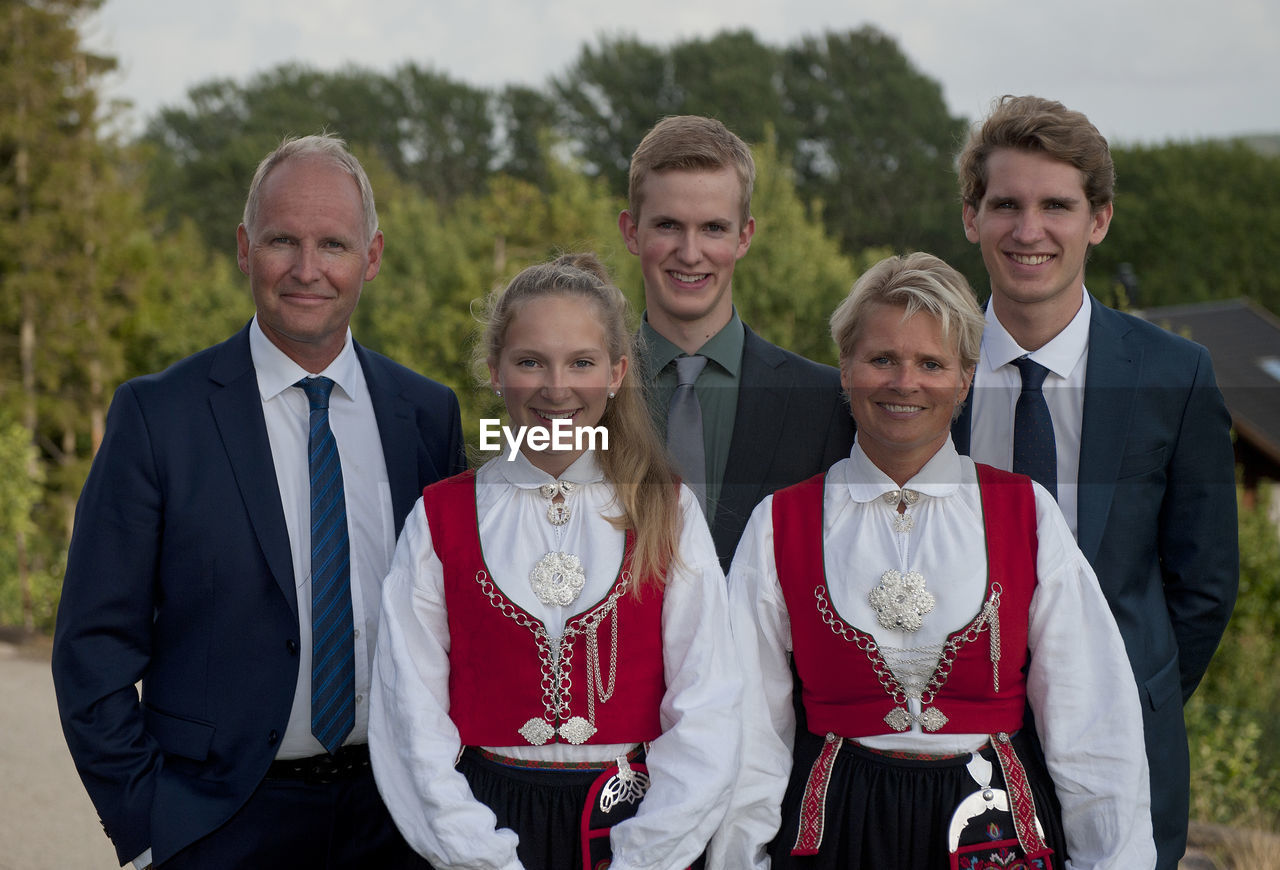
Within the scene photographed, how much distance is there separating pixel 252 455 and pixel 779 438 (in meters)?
1.32

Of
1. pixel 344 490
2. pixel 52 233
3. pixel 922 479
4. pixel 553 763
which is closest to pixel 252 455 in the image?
pixel 344 490

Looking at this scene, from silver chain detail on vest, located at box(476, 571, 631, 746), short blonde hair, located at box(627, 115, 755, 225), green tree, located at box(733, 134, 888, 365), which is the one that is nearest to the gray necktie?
short blonde hair, located at box(627, 115, 755, 225)

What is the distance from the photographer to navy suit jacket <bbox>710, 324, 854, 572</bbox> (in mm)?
3018

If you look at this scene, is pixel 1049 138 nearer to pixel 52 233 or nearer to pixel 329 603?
pixel 329 603

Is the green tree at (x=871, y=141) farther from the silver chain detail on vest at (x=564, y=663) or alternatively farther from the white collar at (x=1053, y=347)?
the silver chain detail on vest at (x=564, y=663)

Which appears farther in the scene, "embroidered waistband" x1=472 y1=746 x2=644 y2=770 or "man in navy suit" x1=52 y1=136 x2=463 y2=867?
"man in navy suit" x1=52 y1=136 x2=463 y2=867

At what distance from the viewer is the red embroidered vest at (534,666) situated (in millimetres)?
2404

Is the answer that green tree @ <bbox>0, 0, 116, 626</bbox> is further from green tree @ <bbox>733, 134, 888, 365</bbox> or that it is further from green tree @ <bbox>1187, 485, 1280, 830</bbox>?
green tree @ <bbox>1187, 485, 1280, 830</bbox>

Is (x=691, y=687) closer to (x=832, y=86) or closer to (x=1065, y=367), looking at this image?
(x=1065, y=367)

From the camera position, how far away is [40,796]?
7207mm

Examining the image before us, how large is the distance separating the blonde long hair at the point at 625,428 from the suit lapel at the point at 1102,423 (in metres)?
1.02

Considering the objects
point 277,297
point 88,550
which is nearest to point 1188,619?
point 277,297

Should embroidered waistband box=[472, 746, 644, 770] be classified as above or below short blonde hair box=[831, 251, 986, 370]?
below

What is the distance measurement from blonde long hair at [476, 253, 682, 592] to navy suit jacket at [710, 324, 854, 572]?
400 millimetres
